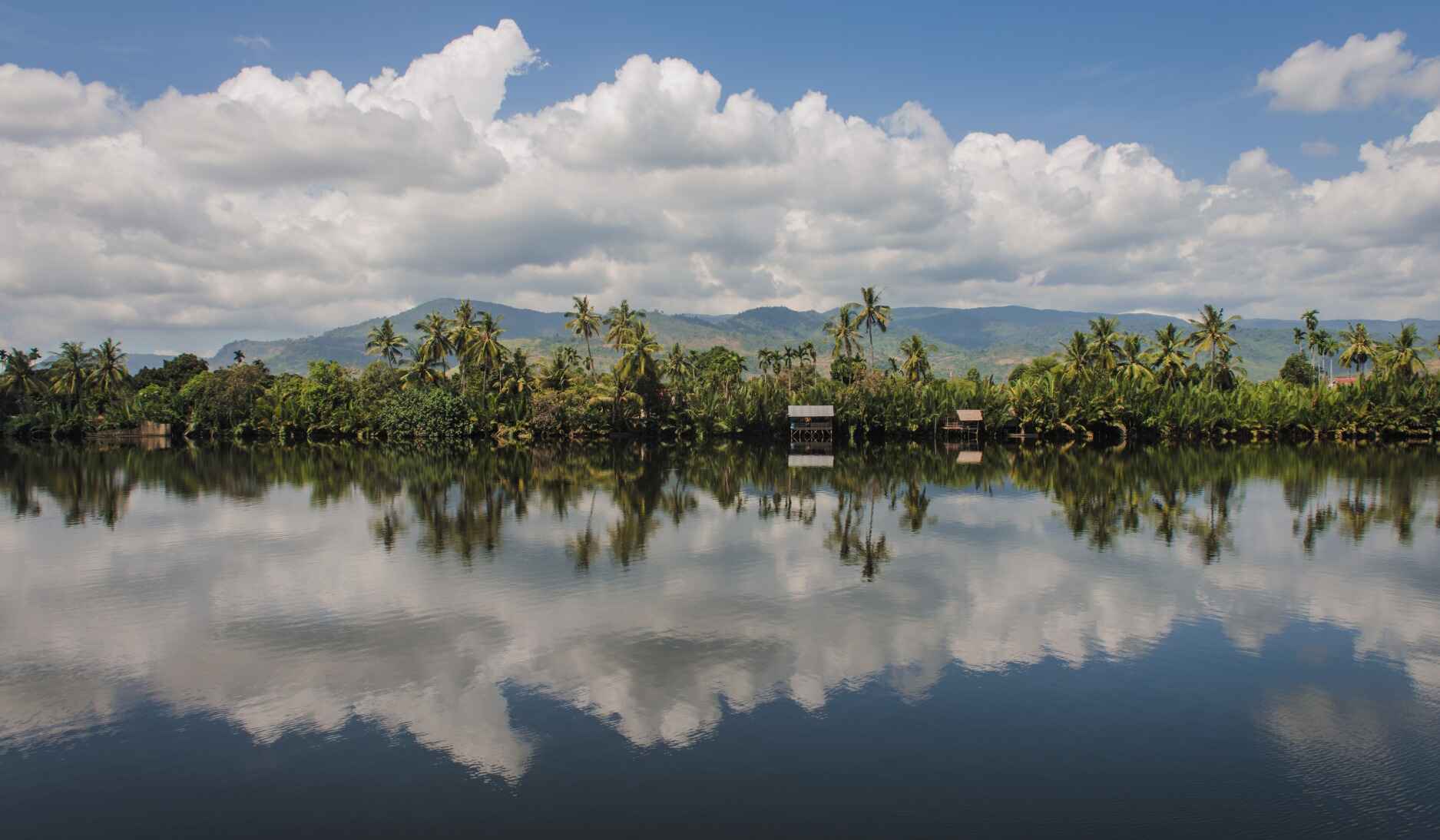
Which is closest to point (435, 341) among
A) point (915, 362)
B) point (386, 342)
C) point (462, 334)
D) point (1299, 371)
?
point (462, 334)

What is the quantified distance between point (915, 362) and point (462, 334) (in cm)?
3763

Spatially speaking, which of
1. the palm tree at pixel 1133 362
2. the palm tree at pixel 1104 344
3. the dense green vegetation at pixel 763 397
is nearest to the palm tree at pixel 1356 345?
the dense green vegetation at pixel 763 397

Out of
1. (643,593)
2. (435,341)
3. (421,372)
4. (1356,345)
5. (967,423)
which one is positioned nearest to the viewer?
(643,593)

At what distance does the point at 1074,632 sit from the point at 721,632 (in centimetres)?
554

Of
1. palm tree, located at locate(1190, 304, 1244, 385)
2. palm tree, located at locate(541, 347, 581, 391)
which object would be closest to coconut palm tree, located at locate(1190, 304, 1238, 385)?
palm tree, located at locate(1190, 304, 1244, 385)

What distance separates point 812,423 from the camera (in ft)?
215

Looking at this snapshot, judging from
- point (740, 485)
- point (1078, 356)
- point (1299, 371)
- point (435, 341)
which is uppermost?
point (435, 341)

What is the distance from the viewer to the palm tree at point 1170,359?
66431 millimetres

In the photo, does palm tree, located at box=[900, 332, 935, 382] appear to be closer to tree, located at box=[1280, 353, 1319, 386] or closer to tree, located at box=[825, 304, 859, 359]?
tree, located at box=[825, 304, 859, 359]

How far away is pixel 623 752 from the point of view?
970 centimetres

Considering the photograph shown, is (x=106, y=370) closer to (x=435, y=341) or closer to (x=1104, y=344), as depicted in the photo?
(x=435, y=341)

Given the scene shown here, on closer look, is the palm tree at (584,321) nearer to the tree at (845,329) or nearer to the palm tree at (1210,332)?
the tree at (845,329)

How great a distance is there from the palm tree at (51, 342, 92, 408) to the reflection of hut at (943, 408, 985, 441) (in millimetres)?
75078

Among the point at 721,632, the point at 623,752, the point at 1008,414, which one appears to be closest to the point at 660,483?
the point at 721,632
